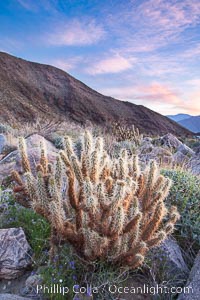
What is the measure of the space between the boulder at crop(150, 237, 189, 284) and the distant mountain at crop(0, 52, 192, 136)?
2542 cm

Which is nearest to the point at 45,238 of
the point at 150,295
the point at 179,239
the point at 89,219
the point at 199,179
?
the point at 89,219

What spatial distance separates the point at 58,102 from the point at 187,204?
30228mm

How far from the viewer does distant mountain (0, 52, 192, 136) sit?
29.5 meters

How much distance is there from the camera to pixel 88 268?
2.74 metres

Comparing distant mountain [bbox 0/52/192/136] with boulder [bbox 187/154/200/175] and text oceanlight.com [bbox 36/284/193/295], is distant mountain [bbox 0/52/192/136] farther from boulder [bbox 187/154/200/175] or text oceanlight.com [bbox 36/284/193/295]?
text oceanlight.com [bbox 36/284/193/295]

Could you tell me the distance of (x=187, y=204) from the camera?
3.90 meters

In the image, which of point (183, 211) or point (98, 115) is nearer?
point (183, 211)

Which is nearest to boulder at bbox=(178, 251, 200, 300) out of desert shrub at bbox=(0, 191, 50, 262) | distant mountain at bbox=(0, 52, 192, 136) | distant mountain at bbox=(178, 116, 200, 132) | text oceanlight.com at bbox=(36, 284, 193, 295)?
text oceanlight.com at bbox=(36, 284, 193, 295)

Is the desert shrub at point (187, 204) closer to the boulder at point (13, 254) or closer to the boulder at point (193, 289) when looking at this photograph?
the boulder at point (193, 289)

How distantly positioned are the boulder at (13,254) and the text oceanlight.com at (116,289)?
38cm

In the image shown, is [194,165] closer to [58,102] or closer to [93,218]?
[93,218]

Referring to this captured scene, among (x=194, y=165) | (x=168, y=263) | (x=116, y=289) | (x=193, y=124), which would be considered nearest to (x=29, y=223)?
(x=116, y=289)

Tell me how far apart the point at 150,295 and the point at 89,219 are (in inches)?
34.5

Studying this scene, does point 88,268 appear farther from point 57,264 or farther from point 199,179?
point 199,179
